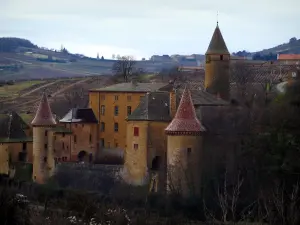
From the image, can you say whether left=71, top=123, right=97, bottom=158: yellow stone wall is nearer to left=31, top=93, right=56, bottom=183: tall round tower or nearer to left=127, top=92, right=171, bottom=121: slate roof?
left=31, top=93, right=56, bottom=183: tall round tower

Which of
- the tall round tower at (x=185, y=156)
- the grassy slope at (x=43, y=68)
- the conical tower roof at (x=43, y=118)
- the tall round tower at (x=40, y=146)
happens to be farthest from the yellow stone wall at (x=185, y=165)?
the grassy slope at (x=43, y=68)

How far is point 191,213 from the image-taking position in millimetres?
53031

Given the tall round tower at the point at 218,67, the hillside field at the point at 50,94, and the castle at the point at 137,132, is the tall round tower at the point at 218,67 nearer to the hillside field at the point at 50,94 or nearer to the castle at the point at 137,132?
the castle at the point at 137,132

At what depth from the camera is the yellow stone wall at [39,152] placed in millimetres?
63125

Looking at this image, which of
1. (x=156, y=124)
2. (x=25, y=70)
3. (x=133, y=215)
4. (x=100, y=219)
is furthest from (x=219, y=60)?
(x=25, y=70)

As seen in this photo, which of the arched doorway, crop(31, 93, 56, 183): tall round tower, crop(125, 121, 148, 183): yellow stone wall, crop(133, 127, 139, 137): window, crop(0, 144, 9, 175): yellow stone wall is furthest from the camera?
the arched doorway

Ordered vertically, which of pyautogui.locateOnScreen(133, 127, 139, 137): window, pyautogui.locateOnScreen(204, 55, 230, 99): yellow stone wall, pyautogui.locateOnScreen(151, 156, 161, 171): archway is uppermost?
pyautogui.locateOnScreen(204, 55, 230, 99): yellow stone wall

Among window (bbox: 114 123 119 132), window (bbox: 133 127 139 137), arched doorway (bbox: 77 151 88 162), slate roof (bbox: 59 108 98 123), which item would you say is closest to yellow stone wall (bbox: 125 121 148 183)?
window (bbox: 133 127 139 137)

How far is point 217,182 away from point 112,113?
668 inches

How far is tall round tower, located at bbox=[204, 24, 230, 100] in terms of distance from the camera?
6412cm

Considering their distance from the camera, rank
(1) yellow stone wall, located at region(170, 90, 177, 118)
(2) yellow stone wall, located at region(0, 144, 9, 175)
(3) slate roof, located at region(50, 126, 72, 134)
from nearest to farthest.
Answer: (1) yellow stone wall, located at region(170, 90, 177, 118) < (2) yellow stone wall, located at region(0, 144, 9, 175) < (3) slate roof, located at region(50, 126, 72, 134)

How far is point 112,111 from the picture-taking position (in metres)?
68.8


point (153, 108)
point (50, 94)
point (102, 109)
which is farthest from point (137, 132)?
point (50, 94)

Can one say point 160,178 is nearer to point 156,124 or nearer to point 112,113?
point 156,124
